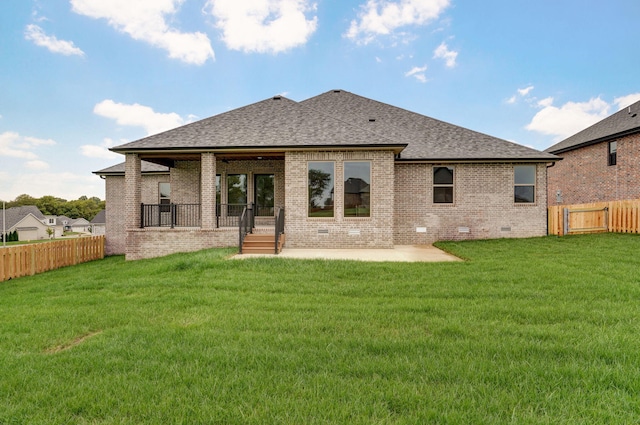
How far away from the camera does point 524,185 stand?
13617mm

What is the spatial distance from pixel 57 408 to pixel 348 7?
57.8ft

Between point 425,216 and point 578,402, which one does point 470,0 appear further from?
point 578,402

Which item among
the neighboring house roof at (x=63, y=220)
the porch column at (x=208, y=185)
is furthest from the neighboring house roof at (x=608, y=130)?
the neighboring house roof at (x=63, y=220)

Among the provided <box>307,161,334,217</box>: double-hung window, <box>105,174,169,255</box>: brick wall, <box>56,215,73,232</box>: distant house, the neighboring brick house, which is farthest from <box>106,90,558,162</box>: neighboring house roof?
<box>56,215,73,232</box>: distant house

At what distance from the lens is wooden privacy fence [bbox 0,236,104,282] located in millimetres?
11055

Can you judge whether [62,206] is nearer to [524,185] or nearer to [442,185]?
[442,185]

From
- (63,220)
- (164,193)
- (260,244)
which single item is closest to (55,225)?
(63,220)

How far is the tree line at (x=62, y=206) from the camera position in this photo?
320ft

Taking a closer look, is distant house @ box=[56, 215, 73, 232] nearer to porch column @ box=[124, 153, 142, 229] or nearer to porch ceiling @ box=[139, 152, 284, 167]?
porch ceiling @ box=[139, 152, 284, 167]

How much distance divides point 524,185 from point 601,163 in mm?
9371

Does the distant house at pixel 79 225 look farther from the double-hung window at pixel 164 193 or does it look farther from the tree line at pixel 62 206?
the double-hung window at pixel 164 193

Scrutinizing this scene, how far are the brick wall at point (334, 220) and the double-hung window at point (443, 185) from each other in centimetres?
333

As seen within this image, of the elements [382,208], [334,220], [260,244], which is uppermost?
[382,208]

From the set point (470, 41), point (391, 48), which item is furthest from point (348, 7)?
point (470, 41)
